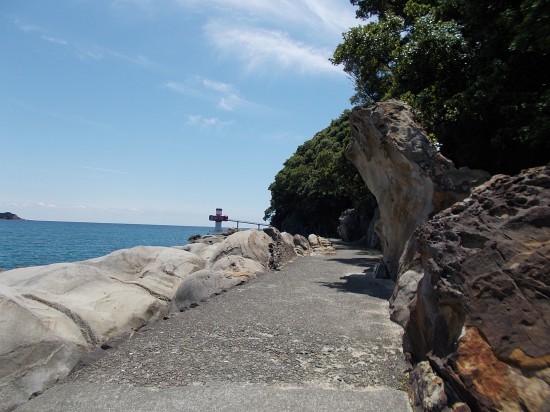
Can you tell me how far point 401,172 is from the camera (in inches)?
469

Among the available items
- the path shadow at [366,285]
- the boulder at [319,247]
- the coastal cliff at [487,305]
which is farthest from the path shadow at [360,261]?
the coastal cliff at [487,305]

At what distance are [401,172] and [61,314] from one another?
857 cm

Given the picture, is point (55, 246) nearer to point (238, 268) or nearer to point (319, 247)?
point (319, 247)

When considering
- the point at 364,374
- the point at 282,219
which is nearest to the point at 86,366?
the point at 364,374

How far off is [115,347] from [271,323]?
269cm

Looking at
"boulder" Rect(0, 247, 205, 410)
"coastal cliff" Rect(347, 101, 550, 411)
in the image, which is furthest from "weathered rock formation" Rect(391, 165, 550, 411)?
"boulder" Rect(0, 247, 205, 410)

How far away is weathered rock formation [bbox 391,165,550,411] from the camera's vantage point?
3.63 metres

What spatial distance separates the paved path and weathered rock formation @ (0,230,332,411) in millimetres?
579

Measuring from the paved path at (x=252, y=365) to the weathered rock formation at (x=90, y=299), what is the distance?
0.58 metres

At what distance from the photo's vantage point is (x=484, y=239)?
4.42m

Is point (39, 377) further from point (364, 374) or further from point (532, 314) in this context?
point (532, 314)

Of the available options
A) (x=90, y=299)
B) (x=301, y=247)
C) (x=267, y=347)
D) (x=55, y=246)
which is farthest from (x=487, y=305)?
(x=55, y=246)

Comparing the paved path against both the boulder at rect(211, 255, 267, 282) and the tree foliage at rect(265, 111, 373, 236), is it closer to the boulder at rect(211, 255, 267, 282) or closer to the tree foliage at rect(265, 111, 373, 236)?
the boulder at rect(211, 255, 267, 282)

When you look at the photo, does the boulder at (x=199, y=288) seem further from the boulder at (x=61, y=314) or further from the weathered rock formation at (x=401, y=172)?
the weathered rock formation at (x=401, y=172)
